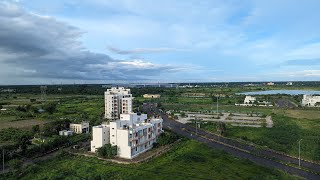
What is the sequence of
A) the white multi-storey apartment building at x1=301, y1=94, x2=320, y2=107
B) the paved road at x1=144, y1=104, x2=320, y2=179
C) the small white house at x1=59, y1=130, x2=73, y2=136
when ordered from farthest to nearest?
the white multi-storey apartment building at x1=301, y1=94, x2=320, y2=107, the small white house at x1=59, y1=130, x2=73, y2=136, the paved road at x1=144, y1=104, x2=320, y2=179

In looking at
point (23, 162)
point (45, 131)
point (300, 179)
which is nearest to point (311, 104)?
point (300, 179)

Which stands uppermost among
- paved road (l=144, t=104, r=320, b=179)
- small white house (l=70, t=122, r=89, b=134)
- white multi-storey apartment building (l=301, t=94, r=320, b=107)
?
white multi-storey apartment building (l=301, t=94, r=320, b=107)

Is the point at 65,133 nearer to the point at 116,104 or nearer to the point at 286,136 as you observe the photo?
the point at 116,104

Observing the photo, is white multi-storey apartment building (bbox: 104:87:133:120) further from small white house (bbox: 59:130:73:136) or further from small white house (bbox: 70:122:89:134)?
small white house (bbox: 59:130:73:136)

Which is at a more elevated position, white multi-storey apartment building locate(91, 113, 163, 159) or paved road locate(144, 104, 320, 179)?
white multi-storey apartment building locate(91, 113, 163, 159)

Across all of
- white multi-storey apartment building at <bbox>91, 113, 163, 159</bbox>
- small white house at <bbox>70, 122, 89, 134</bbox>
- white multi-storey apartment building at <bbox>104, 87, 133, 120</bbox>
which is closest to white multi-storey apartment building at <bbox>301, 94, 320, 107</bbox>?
white multi-storey apartment building at <bbox>104, 87, 133, 120</bbox>

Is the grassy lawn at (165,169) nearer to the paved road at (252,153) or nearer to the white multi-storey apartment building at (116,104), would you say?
the paved road at (252,153)
